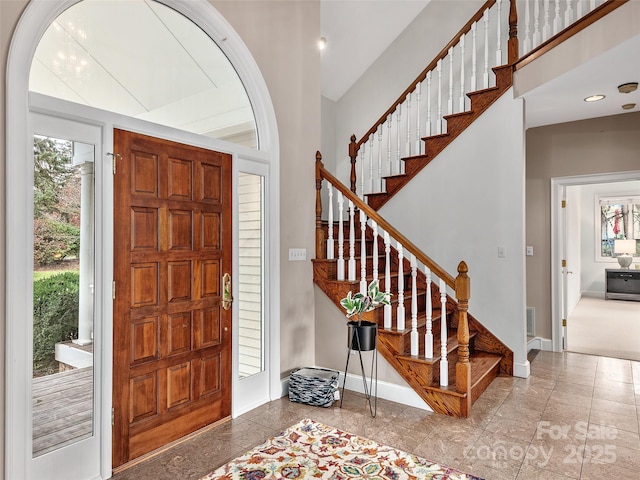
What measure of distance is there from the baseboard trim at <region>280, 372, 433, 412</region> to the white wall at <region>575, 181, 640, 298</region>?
8172 mm

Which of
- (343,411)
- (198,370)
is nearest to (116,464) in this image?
(198,370)

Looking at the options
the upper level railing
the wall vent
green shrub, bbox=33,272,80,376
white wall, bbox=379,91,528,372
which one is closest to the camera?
green shrub, bbox=33,272,80,376

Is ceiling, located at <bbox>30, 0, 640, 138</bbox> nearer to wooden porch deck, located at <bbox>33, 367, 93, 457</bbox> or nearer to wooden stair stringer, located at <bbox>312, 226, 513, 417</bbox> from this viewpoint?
wooden porch deck, located at <bbox>33, 367, 93, 457</bbox>

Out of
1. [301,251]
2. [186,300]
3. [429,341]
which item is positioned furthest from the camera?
[301,251]

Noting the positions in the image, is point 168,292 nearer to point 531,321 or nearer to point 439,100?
point 439,100

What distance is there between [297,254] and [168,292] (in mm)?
1270

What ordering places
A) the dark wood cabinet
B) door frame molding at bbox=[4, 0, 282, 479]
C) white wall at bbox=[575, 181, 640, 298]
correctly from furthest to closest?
white wall at bbox=[575, 181, 640, 298] → the dark wood cabinet → door frame molding at bbox=[4, 0, 282, 479]

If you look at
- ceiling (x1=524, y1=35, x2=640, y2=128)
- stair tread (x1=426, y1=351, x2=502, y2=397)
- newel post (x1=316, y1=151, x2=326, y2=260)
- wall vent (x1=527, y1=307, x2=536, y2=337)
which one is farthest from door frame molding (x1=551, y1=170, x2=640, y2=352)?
Answer: newel post (x1=316, y1=151, x2=326, y2=260)

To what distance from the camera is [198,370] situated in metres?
2.75

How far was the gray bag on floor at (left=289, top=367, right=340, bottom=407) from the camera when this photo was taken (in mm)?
3160

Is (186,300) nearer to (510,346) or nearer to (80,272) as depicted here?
(80,272)

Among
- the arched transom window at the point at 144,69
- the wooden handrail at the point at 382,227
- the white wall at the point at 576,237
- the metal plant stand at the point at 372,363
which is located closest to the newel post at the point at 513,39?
the wooden handrail at the point at 382,227

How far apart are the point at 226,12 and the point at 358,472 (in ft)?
10.4

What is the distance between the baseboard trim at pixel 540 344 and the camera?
4853 millimetres
